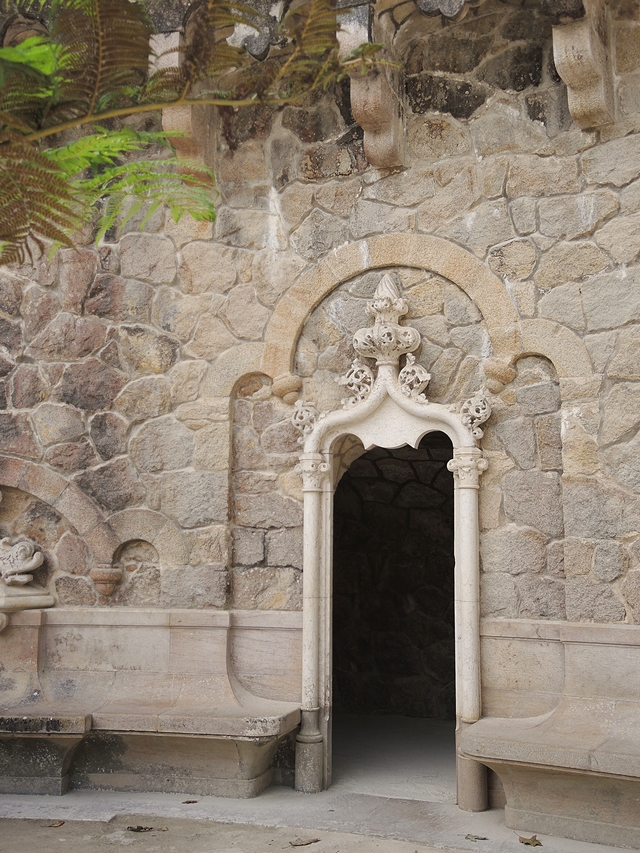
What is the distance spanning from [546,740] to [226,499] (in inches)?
87.8

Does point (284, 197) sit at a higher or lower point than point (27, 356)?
higher

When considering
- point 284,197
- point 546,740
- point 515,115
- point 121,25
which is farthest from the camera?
point 284,197

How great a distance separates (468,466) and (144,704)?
7.58 feet

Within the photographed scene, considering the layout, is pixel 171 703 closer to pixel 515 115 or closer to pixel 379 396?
pixel 379 396

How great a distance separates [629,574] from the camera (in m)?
4.30

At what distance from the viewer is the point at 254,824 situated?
4309mm

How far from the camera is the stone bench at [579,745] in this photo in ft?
12.9

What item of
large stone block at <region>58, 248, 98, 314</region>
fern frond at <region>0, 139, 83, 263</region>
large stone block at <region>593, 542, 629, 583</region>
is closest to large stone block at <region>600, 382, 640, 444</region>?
large stone block at <region>593, 542, 629, 583</region>

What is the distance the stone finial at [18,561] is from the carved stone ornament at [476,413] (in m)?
2.75

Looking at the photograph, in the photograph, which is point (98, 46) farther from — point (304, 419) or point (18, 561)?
point (18, 561)

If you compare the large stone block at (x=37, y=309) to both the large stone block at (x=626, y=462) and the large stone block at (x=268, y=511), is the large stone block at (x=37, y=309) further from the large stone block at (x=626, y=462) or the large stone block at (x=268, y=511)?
the large stone block at (x=626, y=462)

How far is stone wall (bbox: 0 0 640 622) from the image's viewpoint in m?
4.53

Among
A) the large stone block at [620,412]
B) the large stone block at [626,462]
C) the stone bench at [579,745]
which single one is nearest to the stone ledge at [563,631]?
the stone bench at [579,745]

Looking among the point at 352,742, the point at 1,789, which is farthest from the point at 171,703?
the point at 352,742
